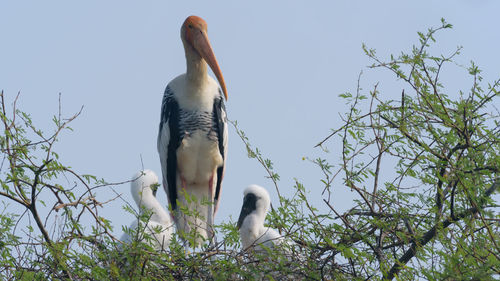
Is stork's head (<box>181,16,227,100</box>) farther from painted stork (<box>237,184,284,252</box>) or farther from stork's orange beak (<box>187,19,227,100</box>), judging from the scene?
painted stork (<box>237,184,284,252</box>)

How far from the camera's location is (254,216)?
557cm

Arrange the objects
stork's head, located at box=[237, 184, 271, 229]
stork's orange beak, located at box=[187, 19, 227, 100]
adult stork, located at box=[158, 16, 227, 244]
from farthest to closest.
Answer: stork's orange beak, located at box=[187, 19, 227, 100] < adult stork, located at box=[158, 16, 227, 244] < stork's head, located at box=[237, 184, 271, 229]

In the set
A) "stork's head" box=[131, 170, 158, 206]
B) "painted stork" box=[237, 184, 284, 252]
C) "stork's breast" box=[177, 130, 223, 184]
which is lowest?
"painted stork" box=[237, 184, 284, 252]

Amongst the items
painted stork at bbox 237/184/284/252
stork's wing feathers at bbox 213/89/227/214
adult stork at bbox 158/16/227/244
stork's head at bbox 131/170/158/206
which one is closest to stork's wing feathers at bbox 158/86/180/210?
adult stork at bbox 158/16/227/244

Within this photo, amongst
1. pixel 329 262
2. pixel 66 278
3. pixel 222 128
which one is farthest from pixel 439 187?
pixel 222 128

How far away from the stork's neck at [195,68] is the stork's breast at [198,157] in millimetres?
373

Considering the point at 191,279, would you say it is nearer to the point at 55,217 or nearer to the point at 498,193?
the point at 55,217

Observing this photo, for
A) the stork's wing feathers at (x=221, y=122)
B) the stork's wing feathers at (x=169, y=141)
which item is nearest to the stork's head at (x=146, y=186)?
the stork's wing feathers at (x=169, y=141)

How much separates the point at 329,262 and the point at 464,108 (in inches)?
37.6

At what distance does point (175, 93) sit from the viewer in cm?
622

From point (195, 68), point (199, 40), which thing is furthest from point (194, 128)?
point (199, 40)

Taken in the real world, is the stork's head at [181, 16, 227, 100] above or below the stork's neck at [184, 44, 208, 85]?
above

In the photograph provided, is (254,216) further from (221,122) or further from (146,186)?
(221,122)

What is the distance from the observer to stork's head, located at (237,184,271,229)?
5652 millimetres
